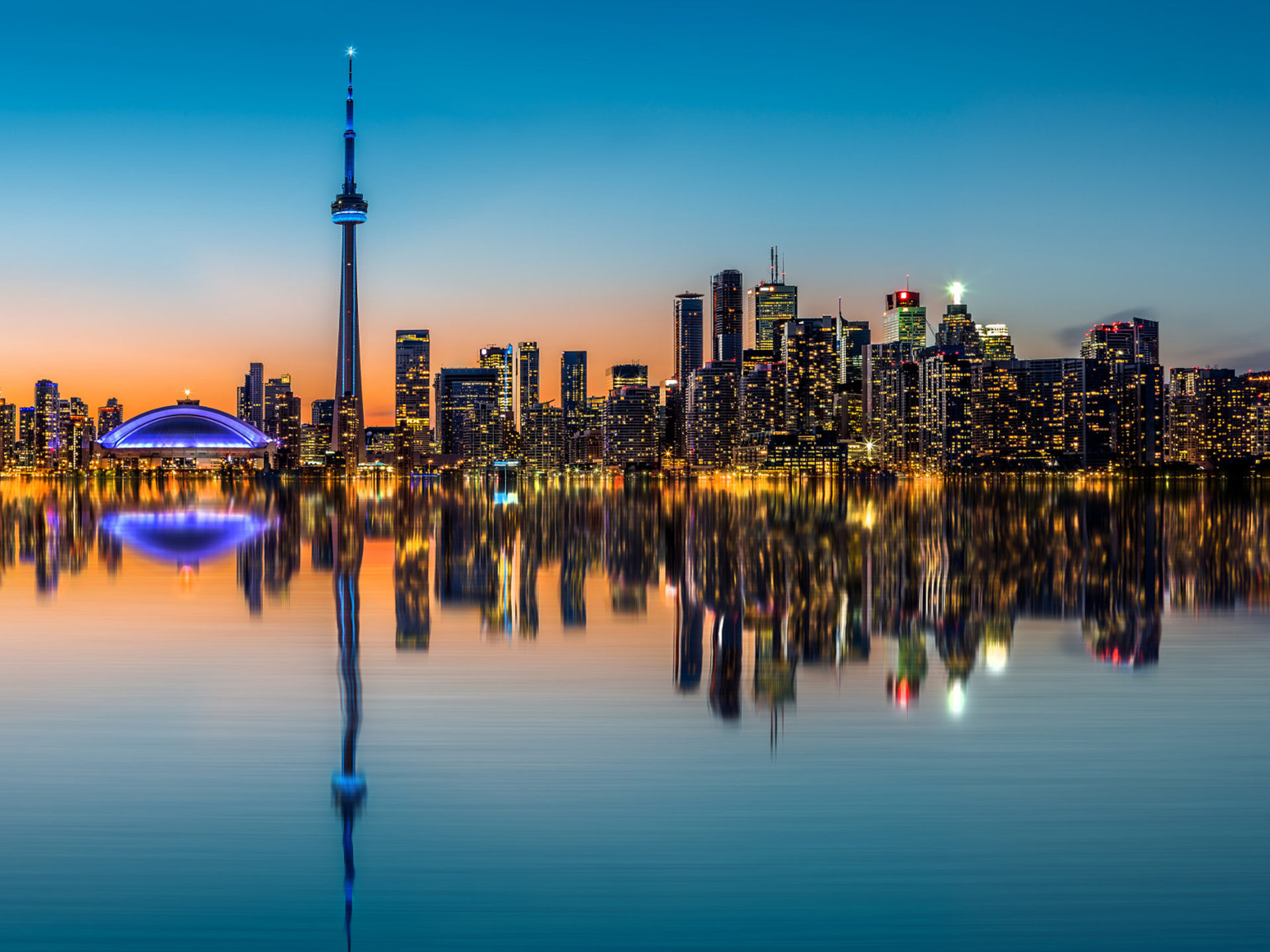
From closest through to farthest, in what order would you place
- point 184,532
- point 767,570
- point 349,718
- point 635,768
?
point 635,768
point 349,718
point 767,570
point 184,532

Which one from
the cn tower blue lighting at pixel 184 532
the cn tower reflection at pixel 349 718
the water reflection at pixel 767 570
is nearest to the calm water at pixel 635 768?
the cn tower reflection at pixel 349 718

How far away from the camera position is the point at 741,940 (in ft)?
22.6

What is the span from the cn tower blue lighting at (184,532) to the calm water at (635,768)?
43.5 ft

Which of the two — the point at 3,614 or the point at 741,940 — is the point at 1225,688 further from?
the point at 3,614

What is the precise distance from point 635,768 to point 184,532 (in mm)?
49467

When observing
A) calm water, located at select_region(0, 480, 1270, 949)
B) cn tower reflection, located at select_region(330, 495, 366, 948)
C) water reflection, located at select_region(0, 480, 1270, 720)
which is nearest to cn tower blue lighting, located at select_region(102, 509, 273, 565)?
water reflection, located at select_region(0, 480, 1270, 720)

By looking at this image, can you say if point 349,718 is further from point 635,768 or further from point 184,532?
point 184,532

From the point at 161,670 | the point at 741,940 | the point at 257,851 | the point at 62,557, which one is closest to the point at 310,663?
the point at 161,670

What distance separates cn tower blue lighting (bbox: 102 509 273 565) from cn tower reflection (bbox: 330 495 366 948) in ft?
29.3

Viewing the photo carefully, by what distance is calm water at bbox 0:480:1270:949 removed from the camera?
7.31 meters

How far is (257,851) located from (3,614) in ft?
57.7

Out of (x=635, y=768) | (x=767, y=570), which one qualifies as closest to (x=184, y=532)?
(x=767, y=570)

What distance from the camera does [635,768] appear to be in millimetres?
10664

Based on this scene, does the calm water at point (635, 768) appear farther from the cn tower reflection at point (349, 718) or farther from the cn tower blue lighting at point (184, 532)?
the cn tower blue lighting at point (184, 532)
